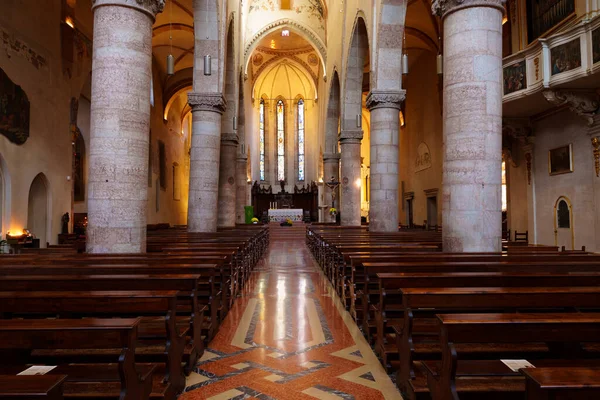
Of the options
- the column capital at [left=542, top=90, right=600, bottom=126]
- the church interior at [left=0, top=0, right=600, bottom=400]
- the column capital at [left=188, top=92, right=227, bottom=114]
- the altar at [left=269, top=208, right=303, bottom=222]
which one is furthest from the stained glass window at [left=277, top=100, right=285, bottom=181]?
the column capital at [left=542, top=90, right=600, bottom=126]

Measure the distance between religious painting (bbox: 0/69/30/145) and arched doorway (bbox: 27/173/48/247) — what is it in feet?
6.85

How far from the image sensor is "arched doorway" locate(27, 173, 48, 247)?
1532 cm

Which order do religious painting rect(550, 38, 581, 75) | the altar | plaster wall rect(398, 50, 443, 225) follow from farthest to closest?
the altar < plaster wall rect(398, 50, 443, 225) < religious painting rect(550, 38, 581, 75)

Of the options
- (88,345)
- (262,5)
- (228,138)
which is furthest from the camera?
(262,5)

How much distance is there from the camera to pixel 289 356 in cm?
456

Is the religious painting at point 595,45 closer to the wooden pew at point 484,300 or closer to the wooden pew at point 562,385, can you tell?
the wooden pew at point 484,300

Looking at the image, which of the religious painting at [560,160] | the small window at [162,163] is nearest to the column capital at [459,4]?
the religious painting at [560,160]

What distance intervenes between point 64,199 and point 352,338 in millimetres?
14873

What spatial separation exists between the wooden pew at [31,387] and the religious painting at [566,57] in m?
12.0

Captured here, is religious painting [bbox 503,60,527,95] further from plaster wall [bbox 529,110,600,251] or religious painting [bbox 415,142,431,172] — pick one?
religious painting [bbox 415,142,431,172]

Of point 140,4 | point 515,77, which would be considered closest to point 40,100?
point 140,4

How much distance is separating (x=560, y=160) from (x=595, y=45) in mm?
4056

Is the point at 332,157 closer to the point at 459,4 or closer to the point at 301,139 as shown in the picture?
the point at 301,139

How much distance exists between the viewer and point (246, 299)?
25.0 ft
